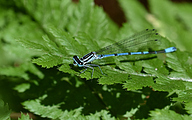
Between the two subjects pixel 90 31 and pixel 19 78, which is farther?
pixel 90 31

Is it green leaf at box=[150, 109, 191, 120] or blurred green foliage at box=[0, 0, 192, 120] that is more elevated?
blurred green foliage at box=[0, 0, 192, 120]

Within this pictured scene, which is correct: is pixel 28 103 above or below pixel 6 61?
below

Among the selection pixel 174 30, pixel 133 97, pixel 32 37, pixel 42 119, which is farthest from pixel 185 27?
pixel 42 119

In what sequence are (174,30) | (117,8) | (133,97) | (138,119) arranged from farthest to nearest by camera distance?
(117,8)
(174,30)
(133,97)
(138,119)

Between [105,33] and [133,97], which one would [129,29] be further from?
[133,97]

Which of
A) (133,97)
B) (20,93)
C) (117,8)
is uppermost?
(117,8)

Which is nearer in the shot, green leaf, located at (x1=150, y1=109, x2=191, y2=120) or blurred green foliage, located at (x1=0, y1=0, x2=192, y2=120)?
green leaf, located at (x1=150, y1=109, x2=191, y2=120)

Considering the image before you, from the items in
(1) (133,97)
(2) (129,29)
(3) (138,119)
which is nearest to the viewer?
(3) (138,119)

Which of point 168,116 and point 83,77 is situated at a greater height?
point 83,77

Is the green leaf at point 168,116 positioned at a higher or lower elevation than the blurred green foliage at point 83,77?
lower

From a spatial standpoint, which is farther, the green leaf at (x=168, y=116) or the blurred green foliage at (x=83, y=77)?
the blurred green foliage at (x=83, y=77)
